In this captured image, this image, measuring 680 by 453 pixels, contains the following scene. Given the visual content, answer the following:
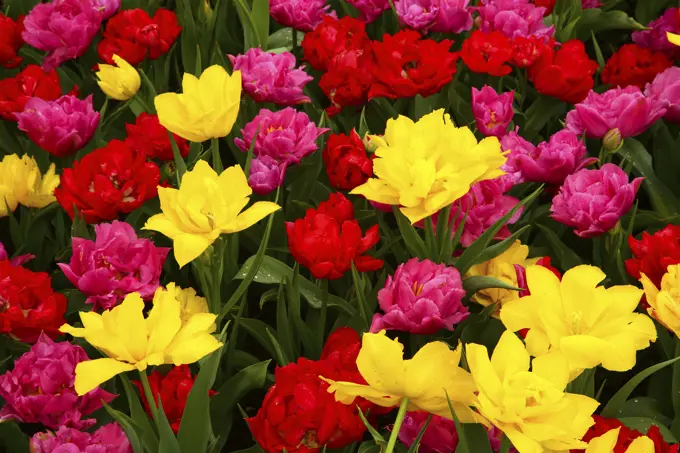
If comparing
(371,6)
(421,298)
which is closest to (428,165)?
(421,298)

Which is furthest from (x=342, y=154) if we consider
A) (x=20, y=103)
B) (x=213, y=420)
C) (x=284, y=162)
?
(x=20, y=103)

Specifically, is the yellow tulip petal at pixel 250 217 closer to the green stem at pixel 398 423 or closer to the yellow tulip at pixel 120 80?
the green stem at pixel 398 423

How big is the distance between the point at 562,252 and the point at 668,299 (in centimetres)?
27

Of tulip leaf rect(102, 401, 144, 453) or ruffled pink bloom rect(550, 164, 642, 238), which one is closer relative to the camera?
tulip leaf rect(102, 401, 144, 453)

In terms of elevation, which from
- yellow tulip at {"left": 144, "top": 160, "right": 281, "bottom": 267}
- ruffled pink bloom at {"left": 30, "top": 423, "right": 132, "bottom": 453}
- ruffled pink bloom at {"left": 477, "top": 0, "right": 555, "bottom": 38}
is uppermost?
yellow tulip at {"left": 144, "top": 160, "right": 281, "bottom": 267}

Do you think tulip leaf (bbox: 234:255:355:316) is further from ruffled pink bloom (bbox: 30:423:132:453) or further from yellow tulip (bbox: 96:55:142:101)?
yellow tulip (bbox: 96:55:142:101)

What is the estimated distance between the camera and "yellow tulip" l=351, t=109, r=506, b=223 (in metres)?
0.70

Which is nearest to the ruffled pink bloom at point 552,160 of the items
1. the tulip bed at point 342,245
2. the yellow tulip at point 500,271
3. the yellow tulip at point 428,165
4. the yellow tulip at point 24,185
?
the tulip bed at point 342,245

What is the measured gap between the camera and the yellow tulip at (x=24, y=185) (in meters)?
1.01

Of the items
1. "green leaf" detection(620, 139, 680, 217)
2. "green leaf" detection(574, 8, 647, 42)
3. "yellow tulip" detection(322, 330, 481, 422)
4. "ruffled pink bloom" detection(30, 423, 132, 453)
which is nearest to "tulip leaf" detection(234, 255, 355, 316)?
"ruffled pink bloom" detection(30, 423, 132, 453)

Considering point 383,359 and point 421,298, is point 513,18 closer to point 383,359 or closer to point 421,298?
point 421,298

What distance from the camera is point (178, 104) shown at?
82cm

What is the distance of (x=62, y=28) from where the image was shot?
3.98 ft

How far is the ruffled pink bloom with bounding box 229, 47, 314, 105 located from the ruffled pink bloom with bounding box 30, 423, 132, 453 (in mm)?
492
